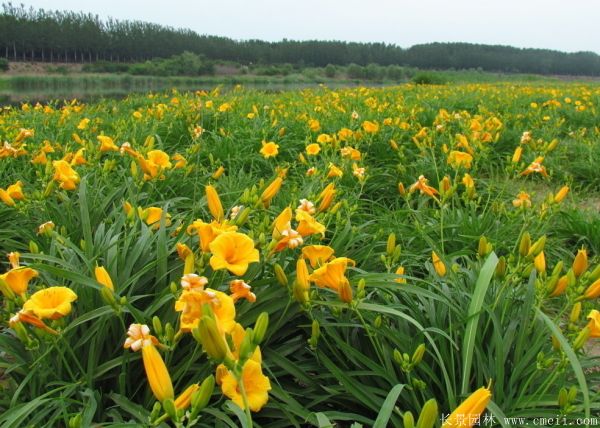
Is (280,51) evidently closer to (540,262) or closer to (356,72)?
(356,72)

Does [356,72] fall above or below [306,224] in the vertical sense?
above

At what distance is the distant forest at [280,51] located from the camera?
62312mm

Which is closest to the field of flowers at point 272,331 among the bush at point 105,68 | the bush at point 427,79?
the bush at point 427,79

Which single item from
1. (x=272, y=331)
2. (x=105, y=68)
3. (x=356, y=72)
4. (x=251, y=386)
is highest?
(x=356, y=72)

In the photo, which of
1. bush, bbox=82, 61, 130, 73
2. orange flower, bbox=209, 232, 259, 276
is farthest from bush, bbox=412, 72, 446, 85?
bush, bbox=82, 61, 130, 73

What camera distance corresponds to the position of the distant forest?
62.3m

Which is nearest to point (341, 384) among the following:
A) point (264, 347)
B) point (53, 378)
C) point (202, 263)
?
point (264, 347)

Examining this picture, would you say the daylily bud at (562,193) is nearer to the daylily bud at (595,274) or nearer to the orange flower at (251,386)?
the daylily bud at (595,274)

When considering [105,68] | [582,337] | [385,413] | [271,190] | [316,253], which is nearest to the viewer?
[385,413]

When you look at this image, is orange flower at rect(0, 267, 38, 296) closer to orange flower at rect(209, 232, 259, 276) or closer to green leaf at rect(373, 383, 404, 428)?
orange flower at rect(209, 232, 259, 276)

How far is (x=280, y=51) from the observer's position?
74.4 meters

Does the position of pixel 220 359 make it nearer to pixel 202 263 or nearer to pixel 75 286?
pixel 202 263

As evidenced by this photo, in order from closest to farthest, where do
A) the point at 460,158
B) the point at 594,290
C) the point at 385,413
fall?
the point at 385,413
the point at 594,290
the point at 460,158

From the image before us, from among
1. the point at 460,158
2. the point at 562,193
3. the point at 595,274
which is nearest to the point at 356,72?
the point at 460,158
